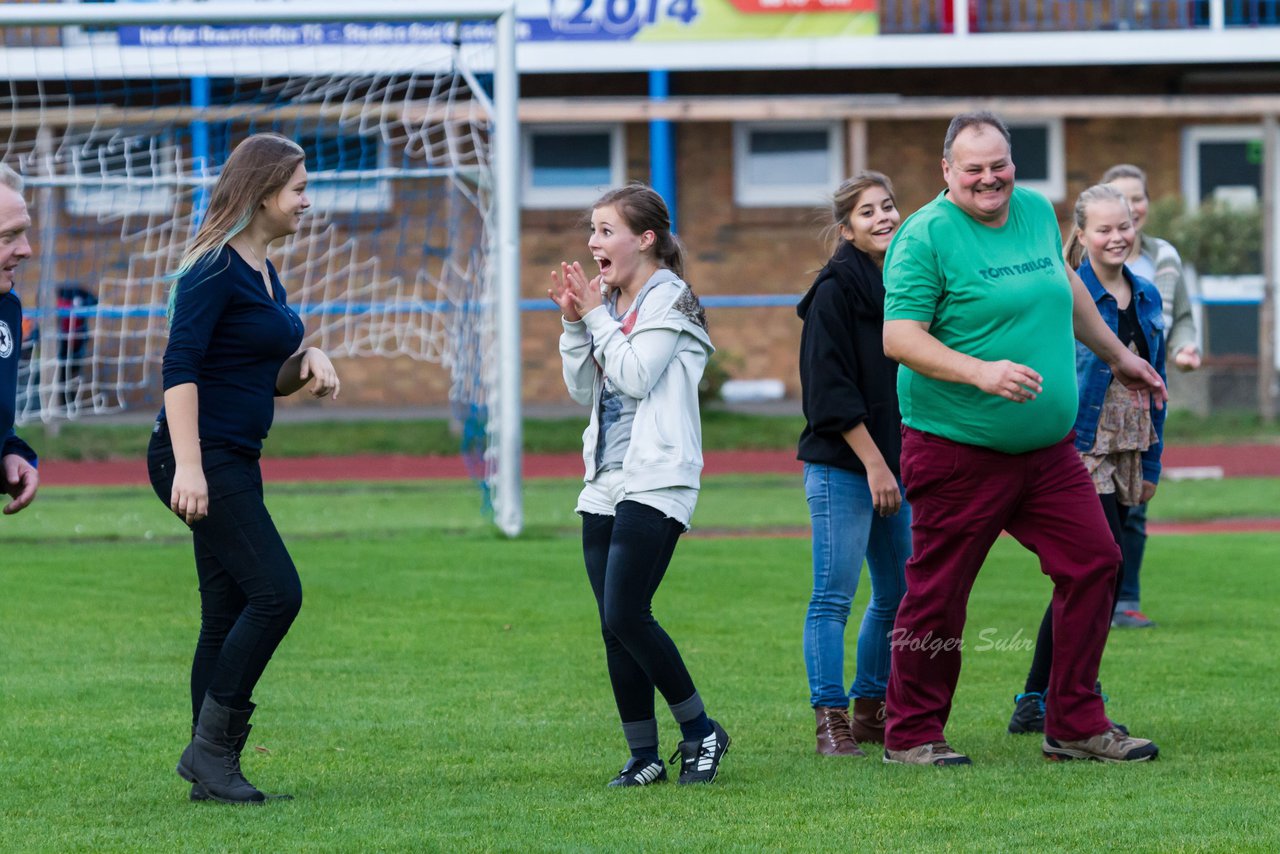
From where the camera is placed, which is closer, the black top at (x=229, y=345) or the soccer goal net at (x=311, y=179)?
the black top at (x=229, y=345)

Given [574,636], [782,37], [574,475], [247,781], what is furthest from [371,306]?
[247,781]

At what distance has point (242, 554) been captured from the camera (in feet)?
16.2

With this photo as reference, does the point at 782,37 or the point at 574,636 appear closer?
the point at 574,636

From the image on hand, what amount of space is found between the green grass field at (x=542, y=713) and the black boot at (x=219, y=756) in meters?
0.08

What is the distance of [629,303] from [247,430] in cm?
117

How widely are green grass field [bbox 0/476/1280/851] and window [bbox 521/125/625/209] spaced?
1071cm

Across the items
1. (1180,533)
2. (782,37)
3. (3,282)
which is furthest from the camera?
(782,37)

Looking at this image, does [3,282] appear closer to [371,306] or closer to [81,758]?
[81,758]

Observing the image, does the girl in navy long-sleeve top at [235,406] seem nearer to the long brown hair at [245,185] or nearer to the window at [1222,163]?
the long brown hair at [245,185]

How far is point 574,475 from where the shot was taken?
1623 cm

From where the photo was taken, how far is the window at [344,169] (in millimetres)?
16562

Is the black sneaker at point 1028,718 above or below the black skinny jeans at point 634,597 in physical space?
below

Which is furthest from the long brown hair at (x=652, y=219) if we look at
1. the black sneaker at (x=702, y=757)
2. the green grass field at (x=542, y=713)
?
the green grass field at (x=542, y=713)

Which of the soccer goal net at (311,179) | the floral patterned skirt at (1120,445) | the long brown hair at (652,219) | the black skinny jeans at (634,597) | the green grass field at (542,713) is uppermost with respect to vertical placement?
the soccer goal net at (311,179)
